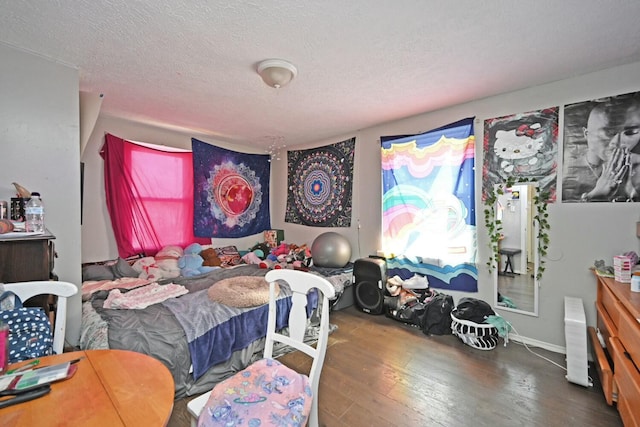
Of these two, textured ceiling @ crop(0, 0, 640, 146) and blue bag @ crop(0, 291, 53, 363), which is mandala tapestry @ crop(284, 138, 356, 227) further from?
blue bag @ crop(0, 291, 53, 363)

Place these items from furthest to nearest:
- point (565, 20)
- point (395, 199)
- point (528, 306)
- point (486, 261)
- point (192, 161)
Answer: point (192, 161) → point (395, 199) → point (486, 261) → point (528, 306) → point (565, 20)

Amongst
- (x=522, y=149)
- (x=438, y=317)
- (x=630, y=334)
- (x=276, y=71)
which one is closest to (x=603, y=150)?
(x=522, y=149)

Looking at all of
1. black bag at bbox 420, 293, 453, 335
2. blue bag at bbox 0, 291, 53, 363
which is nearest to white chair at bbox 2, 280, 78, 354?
blue bag at bbox 0, 291, 53, 363

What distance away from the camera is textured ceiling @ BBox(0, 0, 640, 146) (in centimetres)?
143

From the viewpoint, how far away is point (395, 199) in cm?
326

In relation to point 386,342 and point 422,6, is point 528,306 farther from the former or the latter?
point 422,6

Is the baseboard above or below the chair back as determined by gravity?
below

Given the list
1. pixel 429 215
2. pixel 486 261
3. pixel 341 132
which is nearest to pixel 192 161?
pixel 341 132

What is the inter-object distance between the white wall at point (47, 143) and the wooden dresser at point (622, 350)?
3285 millimetres

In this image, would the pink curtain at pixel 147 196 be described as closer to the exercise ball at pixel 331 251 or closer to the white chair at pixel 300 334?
the exercise ball at pixel 331 251

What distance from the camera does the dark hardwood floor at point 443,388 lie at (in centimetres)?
161

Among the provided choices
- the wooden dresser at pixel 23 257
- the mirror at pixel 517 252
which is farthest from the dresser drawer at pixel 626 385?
the wooden dresser at pixel 23 257

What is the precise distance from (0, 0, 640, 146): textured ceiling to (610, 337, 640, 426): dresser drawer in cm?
187

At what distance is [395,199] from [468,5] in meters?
2.08
